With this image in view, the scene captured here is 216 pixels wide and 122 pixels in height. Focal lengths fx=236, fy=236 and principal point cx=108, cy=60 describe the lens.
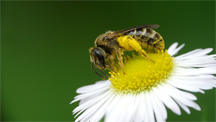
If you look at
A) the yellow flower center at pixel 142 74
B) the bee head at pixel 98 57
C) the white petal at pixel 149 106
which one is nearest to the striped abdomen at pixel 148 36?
the yellow flower center at pixel 142 74

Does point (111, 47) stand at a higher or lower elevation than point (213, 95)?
higher

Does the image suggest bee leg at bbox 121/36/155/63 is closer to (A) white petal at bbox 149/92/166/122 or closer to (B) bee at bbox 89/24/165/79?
(B) bee at bbox 89/24/165/79

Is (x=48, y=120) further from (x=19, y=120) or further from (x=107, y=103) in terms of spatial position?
(x=107, y=103)

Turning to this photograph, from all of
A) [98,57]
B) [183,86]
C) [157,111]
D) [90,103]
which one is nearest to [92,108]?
[90,103]

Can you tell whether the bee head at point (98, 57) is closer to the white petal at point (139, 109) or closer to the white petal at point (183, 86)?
the white petal at point (139, 109)

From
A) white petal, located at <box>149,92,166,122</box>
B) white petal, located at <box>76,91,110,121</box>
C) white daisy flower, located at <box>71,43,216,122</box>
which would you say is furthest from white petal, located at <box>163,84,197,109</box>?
white petal, located at <box>76,91,110,121</box>

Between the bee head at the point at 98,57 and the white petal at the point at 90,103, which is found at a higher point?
the bee head at the point at 98,57

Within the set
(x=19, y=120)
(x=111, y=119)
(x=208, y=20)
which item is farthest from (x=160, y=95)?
(x=19, y=120)

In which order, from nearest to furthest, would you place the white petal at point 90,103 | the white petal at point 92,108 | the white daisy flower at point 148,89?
the white daisy flower at point 148,89 < the white petal at point 92,108 < the white petal at point 90,103

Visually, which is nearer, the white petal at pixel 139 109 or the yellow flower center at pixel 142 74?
the white petal at pixel 139 109
